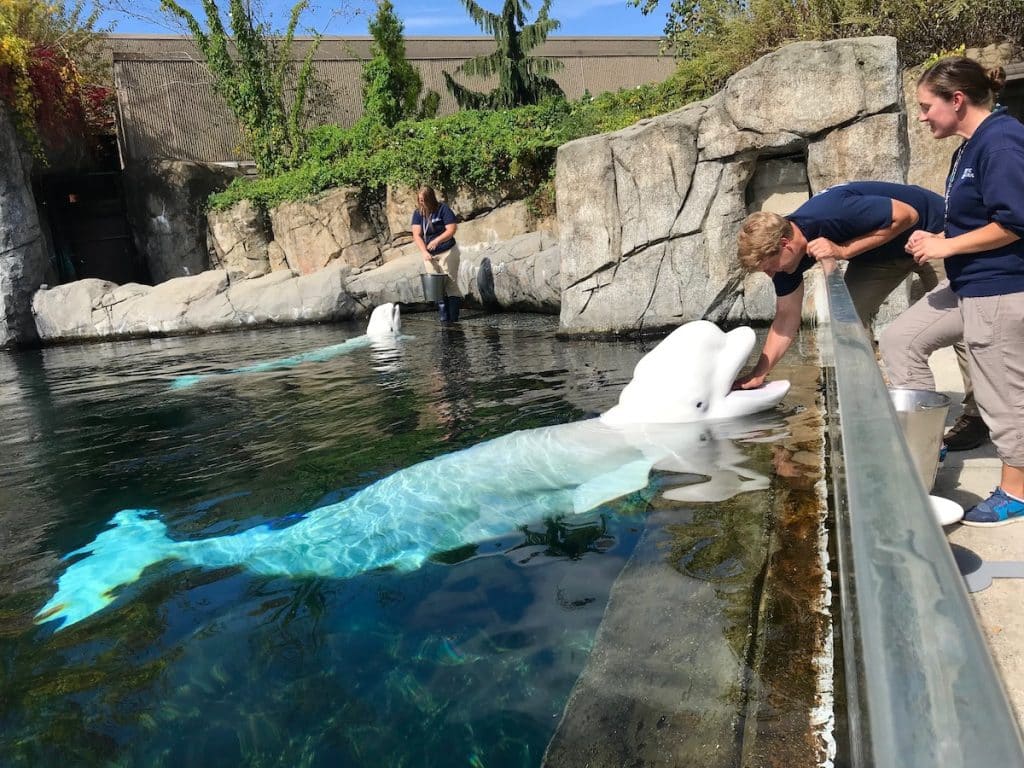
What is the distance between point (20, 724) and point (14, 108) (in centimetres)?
1812

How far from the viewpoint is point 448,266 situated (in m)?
12.1

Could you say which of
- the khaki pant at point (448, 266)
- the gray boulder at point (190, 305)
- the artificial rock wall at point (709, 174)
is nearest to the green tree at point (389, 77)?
the gray boulder at point (190, 305)

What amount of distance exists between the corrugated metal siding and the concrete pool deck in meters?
19.5

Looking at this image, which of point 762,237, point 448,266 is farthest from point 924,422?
point 448,266

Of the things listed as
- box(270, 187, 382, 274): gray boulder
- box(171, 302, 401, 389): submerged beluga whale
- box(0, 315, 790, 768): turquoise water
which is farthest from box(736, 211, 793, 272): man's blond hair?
box(270, 187, 382, 274): gray boulder

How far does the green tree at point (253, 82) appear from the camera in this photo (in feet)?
65.7

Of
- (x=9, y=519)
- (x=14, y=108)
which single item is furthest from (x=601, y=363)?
(x=14, y=108)

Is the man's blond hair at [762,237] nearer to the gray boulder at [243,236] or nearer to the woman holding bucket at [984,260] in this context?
the woman holding bucket at [984,260]

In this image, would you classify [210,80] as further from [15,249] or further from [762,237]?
[762,237]

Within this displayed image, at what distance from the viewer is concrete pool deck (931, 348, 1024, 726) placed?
72.0 inches

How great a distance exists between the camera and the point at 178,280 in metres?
16.1

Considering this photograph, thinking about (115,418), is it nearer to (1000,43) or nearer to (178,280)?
(178,280)

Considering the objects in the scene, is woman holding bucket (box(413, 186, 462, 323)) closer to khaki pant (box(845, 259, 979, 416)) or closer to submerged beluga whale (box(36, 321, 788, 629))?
submerged beluga whale (box(36, 321, 788, 629))

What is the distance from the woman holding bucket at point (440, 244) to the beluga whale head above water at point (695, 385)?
315 inches
